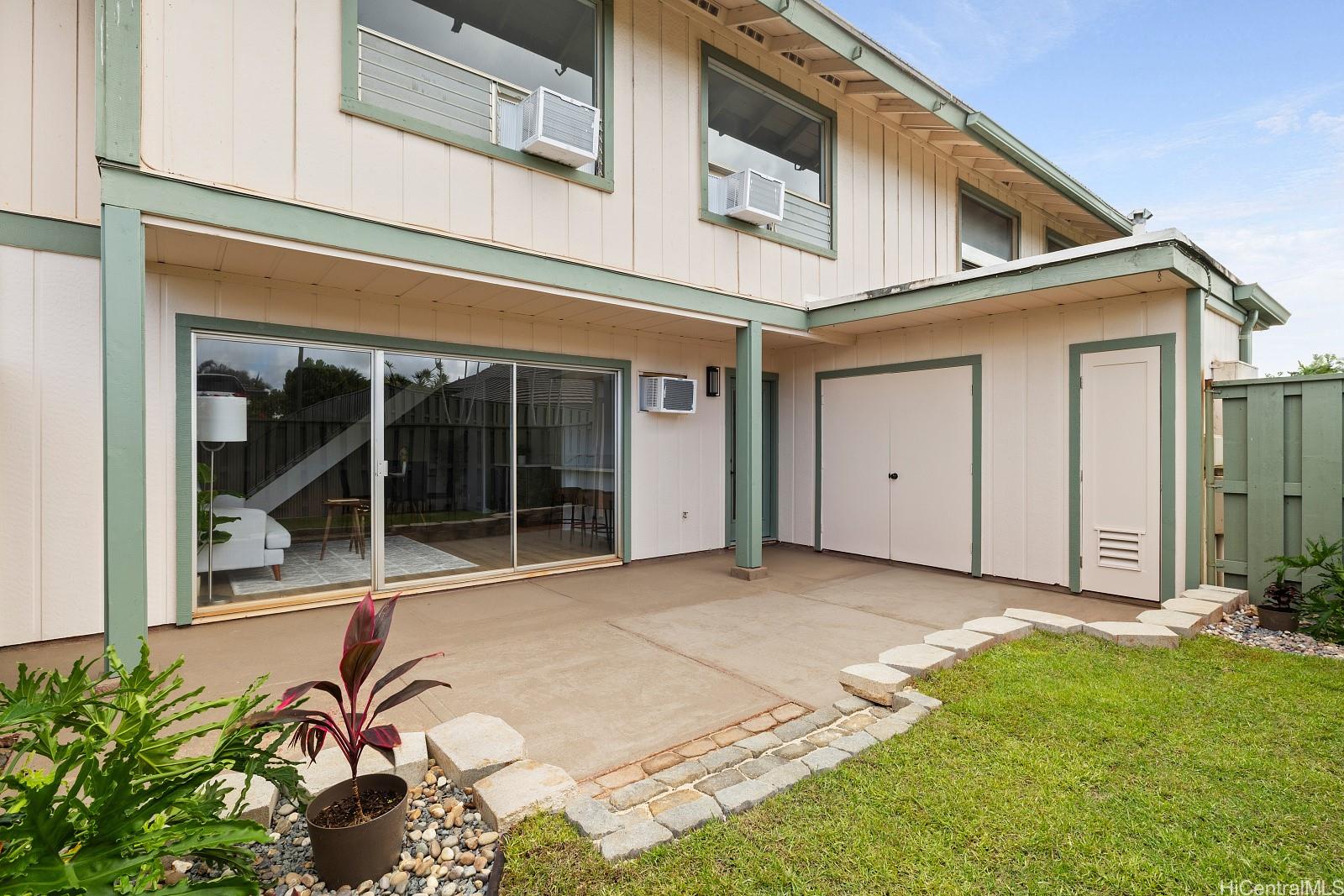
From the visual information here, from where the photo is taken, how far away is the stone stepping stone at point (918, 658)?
3.28 metres

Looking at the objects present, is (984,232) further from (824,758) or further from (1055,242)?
(824,758)

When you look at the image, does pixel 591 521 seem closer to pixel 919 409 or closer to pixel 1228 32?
pixel 919 409

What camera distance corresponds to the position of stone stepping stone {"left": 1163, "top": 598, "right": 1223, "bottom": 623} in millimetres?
4195

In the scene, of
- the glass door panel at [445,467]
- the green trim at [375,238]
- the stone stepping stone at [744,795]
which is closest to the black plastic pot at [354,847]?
the stone stepping stone at [744,795]

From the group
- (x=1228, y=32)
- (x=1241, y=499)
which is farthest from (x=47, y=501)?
(x=1228, y=32)

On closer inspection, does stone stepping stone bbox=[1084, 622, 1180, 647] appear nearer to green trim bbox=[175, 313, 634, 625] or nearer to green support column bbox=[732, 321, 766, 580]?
green support column bbox=[732, 321, 766, 580]

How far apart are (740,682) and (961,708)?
106 centimetres

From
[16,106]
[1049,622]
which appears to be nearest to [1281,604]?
[1049,622]


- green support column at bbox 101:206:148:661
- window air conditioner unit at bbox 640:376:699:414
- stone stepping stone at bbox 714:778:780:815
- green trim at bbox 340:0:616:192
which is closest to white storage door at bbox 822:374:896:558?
window air conditioner unit at bbox 640:376:699:414

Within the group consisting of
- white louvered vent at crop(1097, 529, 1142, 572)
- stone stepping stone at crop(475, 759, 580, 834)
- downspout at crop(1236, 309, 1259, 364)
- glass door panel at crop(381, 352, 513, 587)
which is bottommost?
stone stepping stone at crop(475, 759, 580, 834)

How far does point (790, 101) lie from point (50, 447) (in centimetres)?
660

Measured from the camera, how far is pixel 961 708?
288 cm

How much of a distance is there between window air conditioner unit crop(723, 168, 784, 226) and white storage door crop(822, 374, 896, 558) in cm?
210

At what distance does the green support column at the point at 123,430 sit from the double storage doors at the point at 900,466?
240 inches
